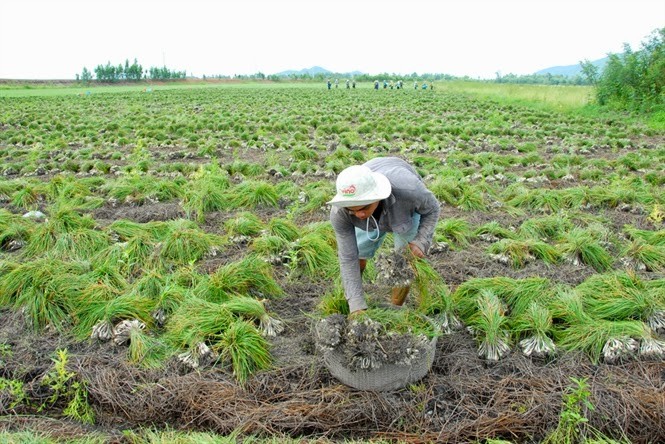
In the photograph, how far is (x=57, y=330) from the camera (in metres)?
4.47

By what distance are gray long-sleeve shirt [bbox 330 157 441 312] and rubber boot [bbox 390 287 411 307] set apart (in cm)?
45

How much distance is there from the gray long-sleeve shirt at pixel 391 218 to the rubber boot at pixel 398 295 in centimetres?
45

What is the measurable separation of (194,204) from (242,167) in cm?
279

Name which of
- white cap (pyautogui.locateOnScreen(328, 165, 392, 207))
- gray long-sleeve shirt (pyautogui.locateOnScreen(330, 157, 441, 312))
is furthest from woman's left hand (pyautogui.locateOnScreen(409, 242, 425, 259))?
white cap (pyautogui.locateOnScreen(328, 165, 392, 207))

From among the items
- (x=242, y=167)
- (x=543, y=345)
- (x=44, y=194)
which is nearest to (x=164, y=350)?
(x=543, y=345)

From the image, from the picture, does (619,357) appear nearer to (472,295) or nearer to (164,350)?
(472,295)

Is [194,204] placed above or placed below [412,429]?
above

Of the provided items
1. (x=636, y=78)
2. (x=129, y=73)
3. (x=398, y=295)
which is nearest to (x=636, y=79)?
(x=636, y=78)

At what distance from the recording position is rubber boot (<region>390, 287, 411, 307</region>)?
4.23 m

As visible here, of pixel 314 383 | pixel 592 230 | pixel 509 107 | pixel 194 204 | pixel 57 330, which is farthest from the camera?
pixel 509 107

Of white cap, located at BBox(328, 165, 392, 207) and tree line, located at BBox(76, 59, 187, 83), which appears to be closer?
white cap, located at BBox(328, 165, 392, 207)

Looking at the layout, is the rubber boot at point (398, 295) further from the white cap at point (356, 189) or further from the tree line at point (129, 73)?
the tree line at point (129, 73)

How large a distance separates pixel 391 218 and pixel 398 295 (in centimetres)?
84

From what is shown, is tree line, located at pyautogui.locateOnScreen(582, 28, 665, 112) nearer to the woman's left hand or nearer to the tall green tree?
the tall green tree
